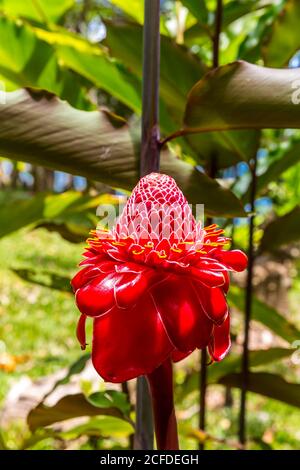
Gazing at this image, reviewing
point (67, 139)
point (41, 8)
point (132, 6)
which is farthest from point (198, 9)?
point (41, 8)

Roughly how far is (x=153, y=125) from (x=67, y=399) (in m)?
0.38

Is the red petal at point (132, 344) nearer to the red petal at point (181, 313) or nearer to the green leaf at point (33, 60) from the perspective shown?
the red petal at point (181, 313)

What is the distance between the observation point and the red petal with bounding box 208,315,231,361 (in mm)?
466

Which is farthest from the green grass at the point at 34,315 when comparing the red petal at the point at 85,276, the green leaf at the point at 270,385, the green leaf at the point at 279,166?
the red petal at the point at 85,276

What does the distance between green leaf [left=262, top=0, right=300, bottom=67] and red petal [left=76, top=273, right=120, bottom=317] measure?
56 centimetres

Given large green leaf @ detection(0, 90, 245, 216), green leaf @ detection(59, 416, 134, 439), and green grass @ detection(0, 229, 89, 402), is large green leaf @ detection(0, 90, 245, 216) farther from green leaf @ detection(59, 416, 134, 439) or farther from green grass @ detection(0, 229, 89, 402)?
green grass @ detection(0, 229, 89, 402)

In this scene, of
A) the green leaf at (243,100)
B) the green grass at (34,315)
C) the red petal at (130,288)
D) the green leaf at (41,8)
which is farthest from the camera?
the green grass at (34,315)

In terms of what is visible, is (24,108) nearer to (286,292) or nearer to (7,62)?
(7,62)

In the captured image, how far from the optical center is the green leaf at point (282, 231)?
109cm

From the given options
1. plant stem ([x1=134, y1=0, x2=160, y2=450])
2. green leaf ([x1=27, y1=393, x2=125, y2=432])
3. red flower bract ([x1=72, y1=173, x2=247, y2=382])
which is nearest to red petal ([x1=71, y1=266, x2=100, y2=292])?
red flower bract ([x1=72, y1=173, x2=247, y2=382])

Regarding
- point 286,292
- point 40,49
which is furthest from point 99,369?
point 286,292

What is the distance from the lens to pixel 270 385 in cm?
98

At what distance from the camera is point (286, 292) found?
2.66m

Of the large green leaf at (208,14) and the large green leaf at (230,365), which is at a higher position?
the large green leaf at (208,14)
